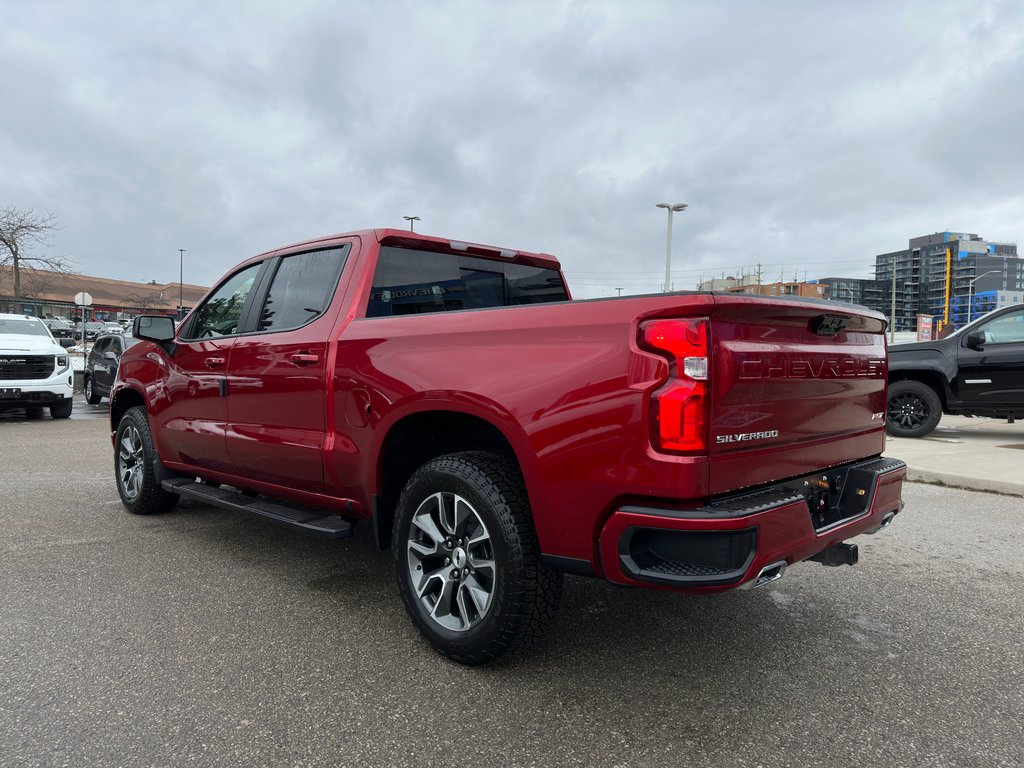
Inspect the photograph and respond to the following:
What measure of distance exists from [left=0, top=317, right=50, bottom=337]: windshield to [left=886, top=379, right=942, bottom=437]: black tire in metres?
14.2

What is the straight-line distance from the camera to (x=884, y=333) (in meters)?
3.37

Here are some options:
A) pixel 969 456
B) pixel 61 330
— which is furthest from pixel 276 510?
pixel 61 330

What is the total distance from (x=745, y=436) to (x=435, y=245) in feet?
6.83

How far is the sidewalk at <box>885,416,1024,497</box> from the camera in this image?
6.46 m

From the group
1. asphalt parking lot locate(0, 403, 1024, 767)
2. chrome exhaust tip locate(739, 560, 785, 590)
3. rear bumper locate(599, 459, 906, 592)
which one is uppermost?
rear bumper locate(599, 459, 906, 592)

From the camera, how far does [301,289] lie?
393 centimetres

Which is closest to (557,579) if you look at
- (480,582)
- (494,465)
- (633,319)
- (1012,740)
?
(480,582)

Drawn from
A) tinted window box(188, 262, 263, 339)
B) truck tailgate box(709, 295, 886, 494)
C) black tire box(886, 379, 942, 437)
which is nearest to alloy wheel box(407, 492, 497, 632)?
truck tailgate box(709, 295, 886, 494)

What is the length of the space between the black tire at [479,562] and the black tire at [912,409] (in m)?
8.26

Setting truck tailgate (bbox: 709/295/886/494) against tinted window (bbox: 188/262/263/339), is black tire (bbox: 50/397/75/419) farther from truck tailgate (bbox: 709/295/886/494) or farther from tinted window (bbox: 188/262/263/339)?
truck tailgate (bbox: 709/295/886/494)

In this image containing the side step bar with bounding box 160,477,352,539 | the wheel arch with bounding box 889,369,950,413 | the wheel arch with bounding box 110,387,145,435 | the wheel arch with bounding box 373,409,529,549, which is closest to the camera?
the wheel arch with bounding box 373,409,529,549

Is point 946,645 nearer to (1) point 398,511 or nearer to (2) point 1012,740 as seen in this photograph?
(2) point 1012,740

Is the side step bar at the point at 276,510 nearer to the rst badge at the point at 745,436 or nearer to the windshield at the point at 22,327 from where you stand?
the rst badge at the point at 745,436

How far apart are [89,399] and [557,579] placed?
16137 millimetres
